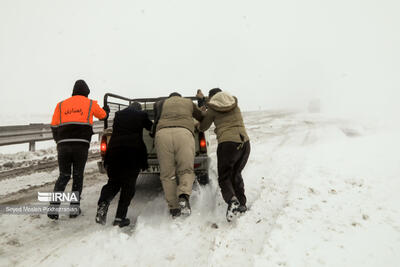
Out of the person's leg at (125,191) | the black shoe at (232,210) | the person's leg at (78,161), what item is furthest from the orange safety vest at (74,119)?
the black shoe at (232,210)

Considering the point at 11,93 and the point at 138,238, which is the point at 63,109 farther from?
the point at 11,93

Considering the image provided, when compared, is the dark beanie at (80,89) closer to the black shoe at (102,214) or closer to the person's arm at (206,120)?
the black shoe at (102,214)

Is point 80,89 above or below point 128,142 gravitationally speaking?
above

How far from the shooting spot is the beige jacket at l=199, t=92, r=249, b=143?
327 centimetres

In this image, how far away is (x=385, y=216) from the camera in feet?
9.40

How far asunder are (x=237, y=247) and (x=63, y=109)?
10.1 ft

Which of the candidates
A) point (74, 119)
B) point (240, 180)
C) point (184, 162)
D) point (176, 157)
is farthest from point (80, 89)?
point (240, 180)

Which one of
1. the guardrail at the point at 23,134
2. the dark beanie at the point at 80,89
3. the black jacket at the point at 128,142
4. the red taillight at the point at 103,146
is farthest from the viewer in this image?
the guardrail at the point at 23,134

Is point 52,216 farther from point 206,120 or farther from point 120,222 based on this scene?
point 206,120

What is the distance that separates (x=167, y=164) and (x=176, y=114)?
0.76 metres

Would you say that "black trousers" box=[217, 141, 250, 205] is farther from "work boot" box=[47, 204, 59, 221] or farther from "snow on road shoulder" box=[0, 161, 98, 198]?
"snow on road shoulder" box=[0, 161, 98, 198]

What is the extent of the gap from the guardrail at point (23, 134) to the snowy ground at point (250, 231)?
5.25 metres

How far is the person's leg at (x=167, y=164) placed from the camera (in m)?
3.13

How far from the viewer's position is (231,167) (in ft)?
10.5
